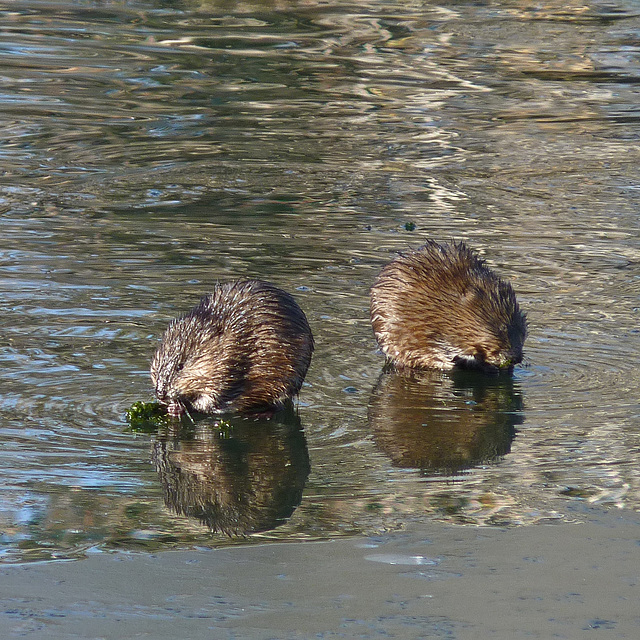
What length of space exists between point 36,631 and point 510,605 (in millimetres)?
1741

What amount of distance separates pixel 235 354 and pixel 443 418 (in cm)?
121

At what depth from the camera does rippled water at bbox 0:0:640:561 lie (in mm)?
5664

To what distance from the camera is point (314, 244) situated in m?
9.66

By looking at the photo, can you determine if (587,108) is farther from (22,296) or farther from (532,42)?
(22,296)

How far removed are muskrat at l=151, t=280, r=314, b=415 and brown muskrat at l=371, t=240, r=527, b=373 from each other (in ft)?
3.14

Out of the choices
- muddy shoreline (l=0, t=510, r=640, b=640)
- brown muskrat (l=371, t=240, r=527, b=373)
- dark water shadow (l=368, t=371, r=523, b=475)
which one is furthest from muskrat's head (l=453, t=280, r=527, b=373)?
muddy shoreline (l=0, t=510, r=640, b=640)

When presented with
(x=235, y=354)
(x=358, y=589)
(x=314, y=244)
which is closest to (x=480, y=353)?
(x=235, y=354)

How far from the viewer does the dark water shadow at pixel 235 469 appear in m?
5.42

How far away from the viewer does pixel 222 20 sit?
20797 mm

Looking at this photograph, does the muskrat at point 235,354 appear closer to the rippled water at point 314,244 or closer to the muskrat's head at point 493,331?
the rippled water at point 314,244

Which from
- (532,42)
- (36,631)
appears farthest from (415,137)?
(36,631)

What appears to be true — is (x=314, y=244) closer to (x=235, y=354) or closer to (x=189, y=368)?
(x=235, y=354)

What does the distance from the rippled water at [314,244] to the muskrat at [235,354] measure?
19cm

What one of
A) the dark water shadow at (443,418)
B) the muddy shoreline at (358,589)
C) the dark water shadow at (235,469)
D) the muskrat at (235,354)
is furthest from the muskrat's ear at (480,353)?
the muddy shoreline at (358,589)
